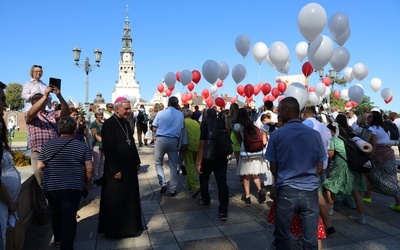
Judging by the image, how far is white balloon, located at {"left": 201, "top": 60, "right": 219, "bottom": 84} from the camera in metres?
12.8

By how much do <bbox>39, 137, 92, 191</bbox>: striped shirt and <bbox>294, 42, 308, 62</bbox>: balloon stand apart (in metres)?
10.0

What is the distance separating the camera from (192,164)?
629cm

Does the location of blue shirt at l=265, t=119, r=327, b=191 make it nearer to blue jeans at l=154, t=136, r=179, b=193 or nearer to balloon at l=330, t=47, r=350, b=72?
blue jeans at l=154, t=136, r=179, b=193

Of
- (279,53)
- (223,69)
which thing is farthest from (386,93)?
(223,69)

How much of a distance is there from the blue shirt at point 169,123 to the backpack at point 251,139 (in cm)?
136

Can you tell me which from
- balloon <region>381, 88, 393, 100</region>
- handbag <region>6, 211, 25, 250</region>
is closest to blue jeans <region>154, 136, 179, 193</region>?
handbag <region>6, 211, 25, 250</region>

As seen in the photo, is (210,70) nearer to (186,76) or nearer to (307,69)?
(186,76)

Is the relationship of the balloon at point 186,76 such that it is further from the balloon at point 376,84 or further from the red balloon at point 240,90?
the balloon at point 376,84

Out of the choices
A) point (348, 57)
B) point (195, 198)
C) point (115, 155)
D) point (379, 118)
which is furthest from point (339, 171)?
point (348, 57)

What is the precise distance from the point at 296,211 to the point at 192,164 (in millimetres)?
3726

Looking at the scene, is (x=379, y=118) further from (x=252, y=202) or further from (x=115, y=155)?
(x=115, y=155)

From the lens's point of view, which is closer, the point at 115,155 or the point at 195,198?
the point at 115,155

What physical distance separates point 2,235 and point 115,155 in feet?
5.98

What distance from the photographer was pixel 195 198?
5762 millimetres
